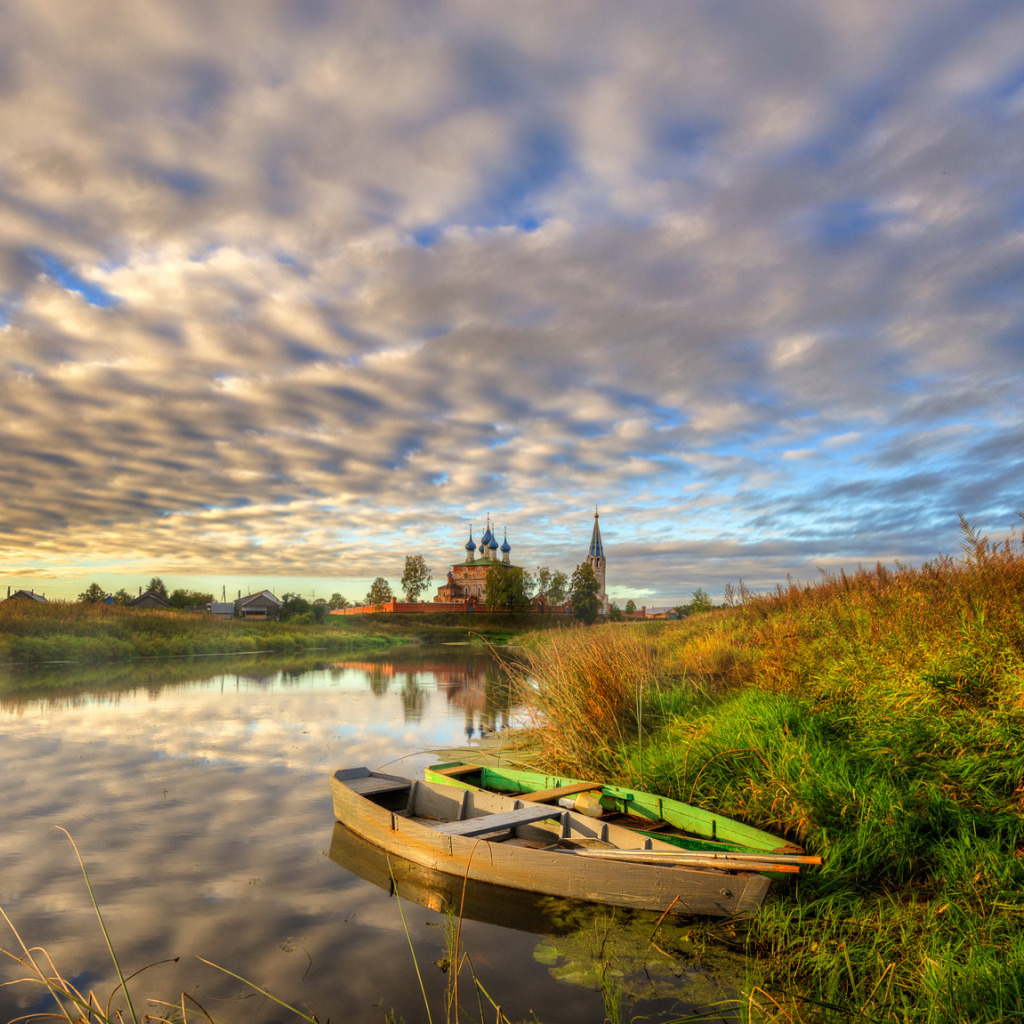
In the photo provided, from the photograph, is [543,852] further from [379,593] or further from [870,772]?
[379,593]

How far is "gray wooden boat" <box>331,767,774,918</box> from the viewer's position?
196 inches

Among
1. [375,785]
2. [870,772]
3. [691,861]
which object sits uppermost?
[870,772]

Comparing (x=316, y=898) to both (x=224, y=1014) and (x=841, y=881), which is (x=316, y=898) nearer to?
(x=224, y=1014)

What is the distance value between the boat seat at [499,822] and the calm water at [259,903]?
0.51m

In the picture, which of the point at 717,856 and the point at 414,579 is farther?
the point at 414,579

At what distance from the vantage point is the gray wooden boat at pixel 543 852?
4973 mm

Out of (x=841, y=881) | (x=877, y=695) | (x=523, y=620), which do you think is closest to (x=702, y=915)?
(x=841, y=881)

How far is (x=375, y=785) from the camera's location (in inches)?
312

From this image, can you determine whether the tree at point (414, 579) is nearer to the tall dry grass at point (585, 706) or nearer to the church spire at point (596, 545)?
the church spire at point (596, 545)

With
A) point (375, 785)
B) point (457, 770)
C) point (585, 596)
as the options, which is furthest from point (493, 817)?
point (585, 596)

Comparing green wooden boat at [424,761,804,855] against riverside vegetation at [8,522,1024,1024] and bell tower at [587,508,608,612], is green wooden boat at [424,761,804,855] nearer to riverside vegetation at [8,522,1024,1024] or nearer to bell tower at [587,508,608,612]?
riverside vegetation at [8,522,1024,1024]

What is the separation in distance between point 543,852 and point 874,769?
2.78 meters

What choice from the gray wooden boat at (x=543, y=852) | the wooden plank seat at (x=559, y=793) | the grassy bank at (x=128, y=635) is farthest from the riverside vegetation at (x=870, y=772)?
the grassy bank at (x=128, y=635)

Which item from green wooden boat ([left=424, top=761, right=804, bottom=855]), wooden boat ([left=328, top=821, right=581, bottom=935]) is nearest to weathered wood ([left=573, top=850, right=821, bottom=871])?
green wooden boat ([left=424, top=761, right=804, bottom=855])
